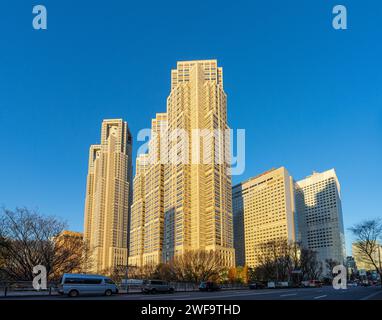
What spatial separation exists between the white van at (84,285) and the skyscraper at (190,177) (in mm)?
119989

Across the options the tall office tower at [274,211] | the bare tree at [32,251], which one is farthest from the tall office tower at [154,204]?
the bare tree at [32,251]

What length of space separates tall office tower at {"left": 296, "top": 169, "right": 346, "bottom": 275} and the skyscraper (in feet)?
166

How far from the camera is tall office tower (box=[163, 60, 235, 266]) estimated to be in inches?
6230

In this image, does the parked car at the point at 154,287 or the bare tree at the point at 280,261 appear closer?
the parked car at the point at 154,287

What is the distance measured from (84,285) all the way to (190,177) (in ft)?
451

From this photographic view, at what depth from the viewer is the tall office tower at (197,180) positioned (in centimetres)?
15825

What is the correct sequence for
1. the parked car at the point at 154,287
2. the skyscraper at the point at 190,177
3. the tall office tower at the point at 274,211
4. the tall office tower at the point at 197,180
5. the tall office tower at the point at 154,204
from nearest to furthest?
the parked car at the point at 154,287, the tall office tower at the point at 197,180, the skyscraper at the point at 190,177, the tall office tower at the point at 154,204, the tall office tower at the point at 274,211

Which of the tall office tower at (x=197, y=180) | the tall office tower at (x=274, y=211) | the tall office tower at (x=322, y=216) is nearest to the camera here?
the tall office tower at (x=197, y=180)

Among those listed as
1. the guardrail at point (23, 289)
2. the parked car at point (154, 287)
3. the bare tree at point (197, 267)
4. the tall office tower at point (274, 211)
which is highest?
the tall office tower at point (274, 211)

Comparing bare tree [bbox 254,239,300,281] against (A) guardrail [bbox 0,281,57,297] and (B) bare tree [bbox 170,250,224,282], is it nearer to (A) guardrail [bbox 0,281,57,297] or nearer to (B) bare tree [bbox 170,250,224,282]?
(B) bare tree [bbox 170,250,224,282]

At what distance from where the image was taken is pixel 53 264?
1779 inches

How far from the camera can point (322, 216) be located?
183000 mm

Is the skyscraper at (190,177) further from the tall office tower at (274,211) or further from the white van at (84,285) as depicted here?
the white van at (84,285)
